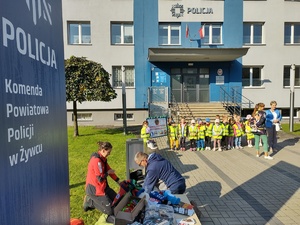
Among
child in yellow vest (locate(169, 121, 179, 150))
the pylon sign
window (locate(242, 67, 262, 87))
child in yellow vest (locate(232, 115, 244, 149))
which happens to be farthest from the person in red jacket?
window (locate(242, 67, 262, 87))

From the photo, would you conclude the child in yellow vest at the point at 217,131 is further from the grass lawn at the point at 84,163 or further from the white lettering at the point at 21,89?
the white lettering at the point at 21,89

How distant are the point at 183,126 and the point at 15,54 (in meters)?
9.74

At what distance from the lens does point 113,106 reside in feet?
61.0

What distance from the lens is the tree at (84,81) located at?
12.6m

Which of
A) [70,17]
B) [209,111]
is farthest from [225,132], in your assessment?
[70,17]

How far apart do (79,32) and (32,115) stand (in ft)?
61.7

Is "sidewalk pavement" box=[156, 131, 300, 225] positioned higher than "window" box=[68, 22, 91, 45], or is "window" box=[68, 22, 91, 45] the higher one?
"window" box=[68, 22, 91, 45]

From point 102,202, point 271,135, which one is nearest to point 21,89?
point 102,202

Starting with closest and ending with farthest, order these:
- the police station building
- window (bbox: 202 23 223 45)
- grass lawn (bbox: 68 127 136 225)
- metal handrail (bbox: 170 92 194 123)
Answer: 1. grass lawn (bbox: 68 127 136 225)
2. metal handrail (bbox: 170 92 194 123)
3. the police station building
4. window (bbox: 202 23 223 45)

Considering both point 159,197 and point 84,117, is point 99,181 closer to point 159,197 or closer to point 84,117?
point 159,197

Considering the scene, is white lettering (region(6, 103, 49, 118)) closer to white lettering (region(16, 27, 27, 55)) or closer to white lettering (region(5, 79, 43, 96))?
white lettering (region(5, 79, 43, 96))

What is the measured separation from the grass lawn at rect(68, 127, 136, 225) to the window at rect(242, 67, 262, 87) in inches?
445

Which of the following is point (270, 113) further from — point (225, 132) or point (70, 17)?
point (70, 17)

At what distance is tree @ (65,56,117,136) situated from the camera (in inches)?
497
